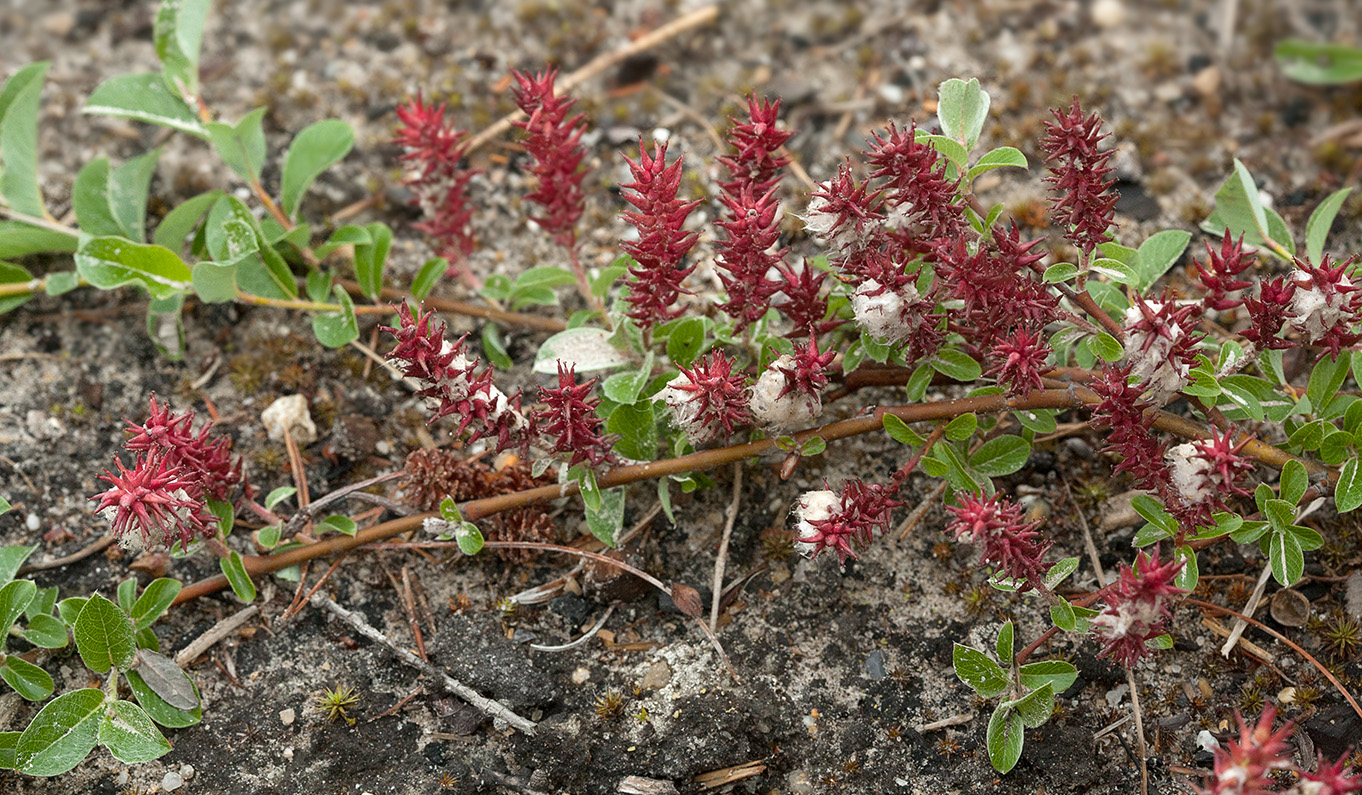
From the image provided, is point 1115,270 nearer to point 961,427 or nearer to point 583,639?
point 961,427

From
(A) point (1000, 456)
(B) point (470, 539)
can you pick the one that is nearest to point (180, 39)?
(B) point (470, 539)

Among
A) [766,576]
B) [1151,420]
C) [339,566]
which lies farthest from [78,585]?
[1151,420]

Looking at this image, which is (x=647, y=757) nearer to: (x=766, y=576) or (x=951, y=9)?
(x=766, y=576)

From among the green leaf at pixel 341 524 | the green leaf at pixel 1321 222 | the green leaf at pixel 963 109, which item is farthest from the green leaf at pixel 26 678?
the green leaf at pixel 1321 222

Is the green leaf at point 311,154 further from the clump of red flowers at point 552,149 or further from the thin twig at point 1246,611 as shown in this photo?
the thin twig at point 1246,611

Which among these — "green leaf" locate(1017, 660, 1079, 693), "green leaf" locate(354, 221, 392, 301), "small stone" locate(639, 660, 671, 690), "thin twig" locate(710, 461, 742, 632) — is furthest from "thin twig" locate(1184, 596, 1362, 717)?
"green leaf" locate(354, 221, 392, 301)

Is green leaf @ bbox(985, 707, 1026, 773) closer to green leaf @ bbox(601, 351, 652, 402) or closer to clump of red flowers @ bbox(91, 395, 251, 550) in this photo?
green leaf @ bbox(601, 351, 652, 402)

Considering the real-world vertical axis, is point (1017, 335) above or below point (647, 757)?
above
